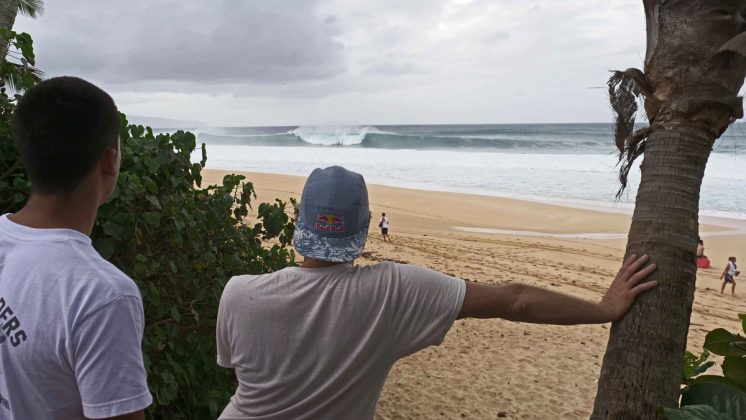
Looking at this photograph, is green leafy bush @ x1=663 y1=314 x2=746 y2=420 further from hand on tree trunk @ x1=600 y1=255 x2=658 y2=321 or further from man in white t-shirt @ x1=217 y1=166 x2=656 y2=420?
man in white t-shirt @ x1=217 y1=166 x2=656 y2=420

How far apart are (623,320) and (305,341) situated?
1.15 m

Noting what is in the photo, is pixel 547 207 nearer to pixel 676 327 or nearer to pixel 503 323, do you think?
pixel 503 323

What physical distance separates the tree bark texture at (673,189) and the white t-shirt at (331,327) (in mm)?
797

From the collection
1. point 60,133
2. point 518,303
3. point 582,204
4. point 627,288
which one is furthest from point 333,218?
point 582,204

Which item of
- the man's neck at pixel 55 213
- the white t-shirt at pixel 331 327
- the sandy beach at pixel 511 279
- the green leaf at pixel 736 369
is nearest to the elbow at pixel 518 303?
the white t-shirt at pixel 331 327

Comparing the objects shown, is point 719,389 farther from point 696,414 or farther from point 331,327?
point 331,327

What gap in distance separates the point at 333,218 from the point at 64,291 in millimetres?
708

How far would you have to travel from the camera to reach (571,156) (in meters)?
40.6

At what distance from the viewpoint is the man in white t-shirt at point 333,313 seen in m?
1.66

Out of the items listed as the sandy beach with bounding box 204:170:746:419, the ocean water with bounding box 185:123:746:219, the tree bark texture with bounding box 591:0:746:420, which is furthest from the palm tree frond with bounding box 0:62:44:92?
the ocean water with bounding box 185:123:746:219

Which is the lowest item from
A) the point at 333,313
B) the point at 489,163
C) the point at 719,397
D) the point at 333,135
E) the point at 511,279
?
the point at 511,279

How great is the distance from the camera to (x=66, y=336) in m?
1.25

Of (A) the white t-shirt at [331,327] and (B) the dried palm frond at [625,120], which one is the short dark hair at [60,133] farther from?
(B) the dried palm frond at [625,120]

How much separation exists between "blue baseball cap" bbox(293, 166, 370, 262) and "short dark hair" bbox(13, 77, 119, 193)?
0.57 meters
